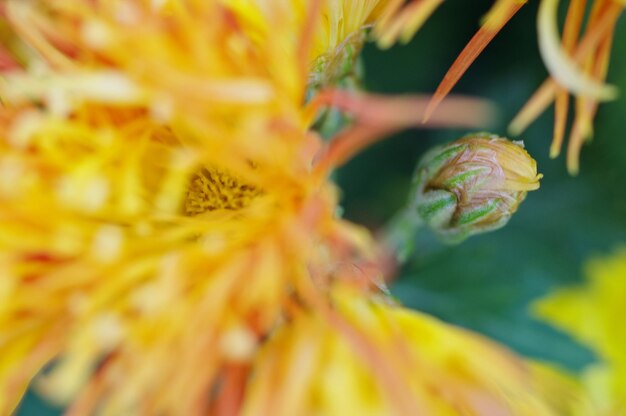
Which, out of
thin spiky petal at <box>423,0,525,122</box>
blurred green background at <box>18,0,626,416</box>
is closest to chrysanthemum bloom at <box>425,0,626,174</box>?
thin spiky petal at <box>423,0,525,122</box>

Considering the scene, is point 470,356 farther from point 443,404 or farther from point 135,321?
point 135,321

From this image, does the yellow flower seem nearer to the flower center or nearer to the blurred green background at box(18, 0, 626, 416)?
the flower center

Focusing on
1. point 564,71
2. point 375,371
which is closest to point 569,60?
point 564,71

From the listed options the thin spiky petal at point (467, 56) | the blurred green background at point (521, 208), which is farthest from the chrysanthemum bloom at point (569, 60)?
the blurred green background at point (521, 208)

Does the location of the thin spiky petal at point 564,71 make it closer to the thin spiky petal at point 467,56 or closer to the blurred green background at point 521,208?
the thin spiky petal at point 467,56

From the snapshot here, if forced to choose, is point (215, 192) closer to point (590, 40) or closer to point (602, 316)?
point (590, 40)
